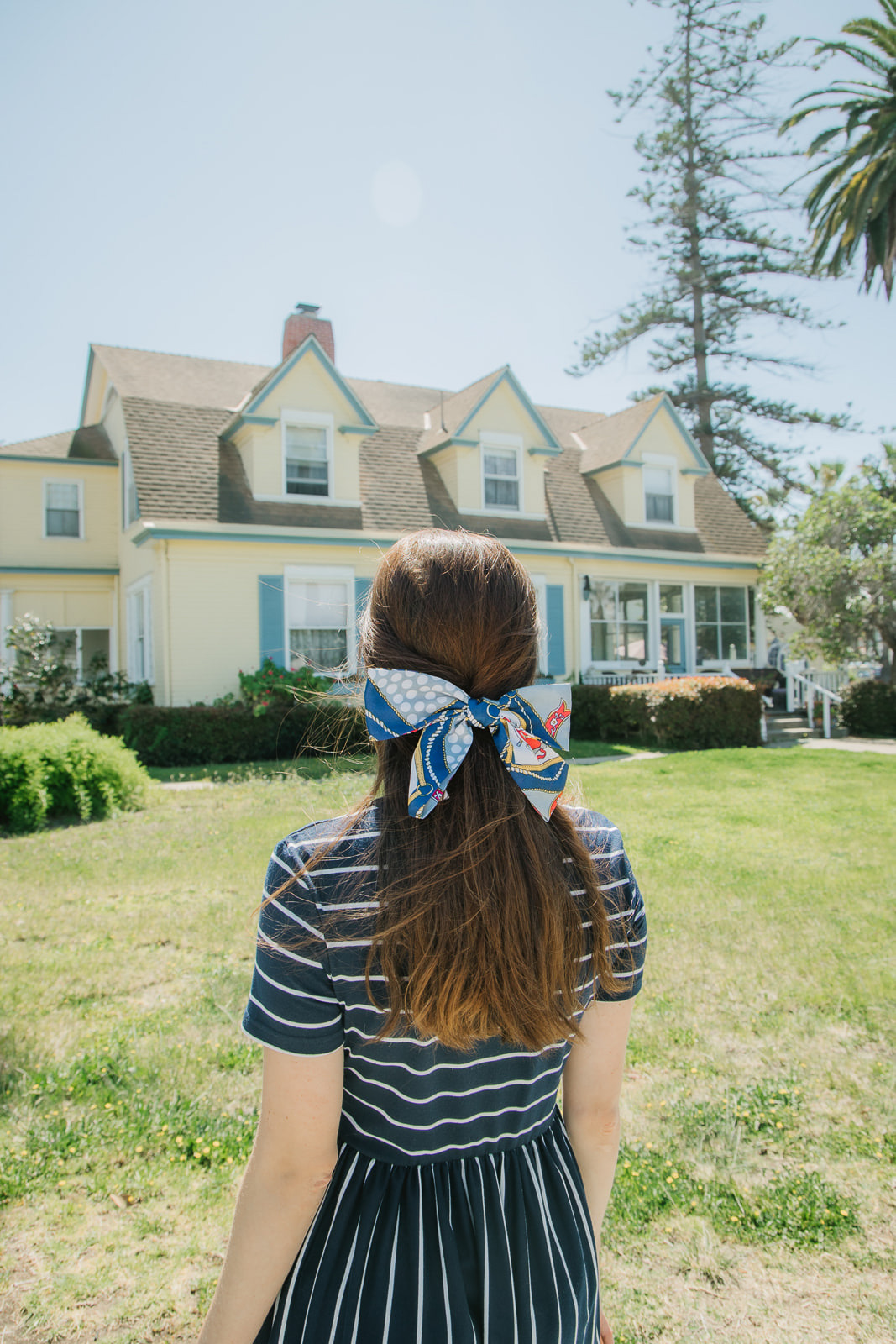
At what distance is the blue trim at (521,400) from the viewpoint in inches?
677

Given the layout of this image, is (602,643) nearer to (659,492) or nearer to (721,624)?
(721,624)

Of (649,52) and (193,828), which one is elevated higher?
(649,52)

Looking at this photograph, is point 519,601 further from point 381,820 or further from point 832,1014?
point 832,1014

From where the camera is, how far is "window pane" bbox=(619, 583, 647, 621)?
19.0 meters

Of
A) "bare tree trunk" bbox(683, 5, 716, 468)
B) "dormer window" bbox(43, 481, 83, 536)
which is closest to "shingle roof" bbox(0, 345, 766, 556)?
"dormer window" bbox(43, 481, 83, 536)

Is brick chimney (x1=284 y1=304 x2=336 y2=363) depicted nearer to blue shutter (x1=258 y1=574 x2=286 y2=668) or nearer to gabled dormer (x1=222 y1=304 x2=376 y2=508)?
gabled dormer (x1=222 y1=304 x2=376 y2=508)

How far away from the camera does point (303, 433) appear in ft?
52.4

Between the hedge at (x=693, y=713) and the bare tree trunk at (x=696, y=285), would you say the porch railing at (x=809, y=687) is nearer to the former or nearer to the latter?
the hedge at (x=693, y=713)

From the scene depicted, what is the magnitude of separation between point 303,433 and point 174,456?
7.88 feet

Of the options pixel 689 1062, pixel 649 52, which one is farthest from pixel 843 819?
pixel 649 52

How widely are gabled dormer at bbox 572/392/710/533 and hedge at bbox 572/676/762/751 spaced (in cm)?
602

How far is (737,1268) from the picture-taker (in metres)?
2.50

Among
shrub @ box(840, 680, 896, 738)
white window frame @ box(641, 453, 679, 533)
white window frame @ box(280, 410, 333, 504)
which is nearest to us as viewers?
white window frame @ box(280, 410, 333, 504)

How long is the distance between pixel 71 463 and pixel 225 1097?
55.4ft
